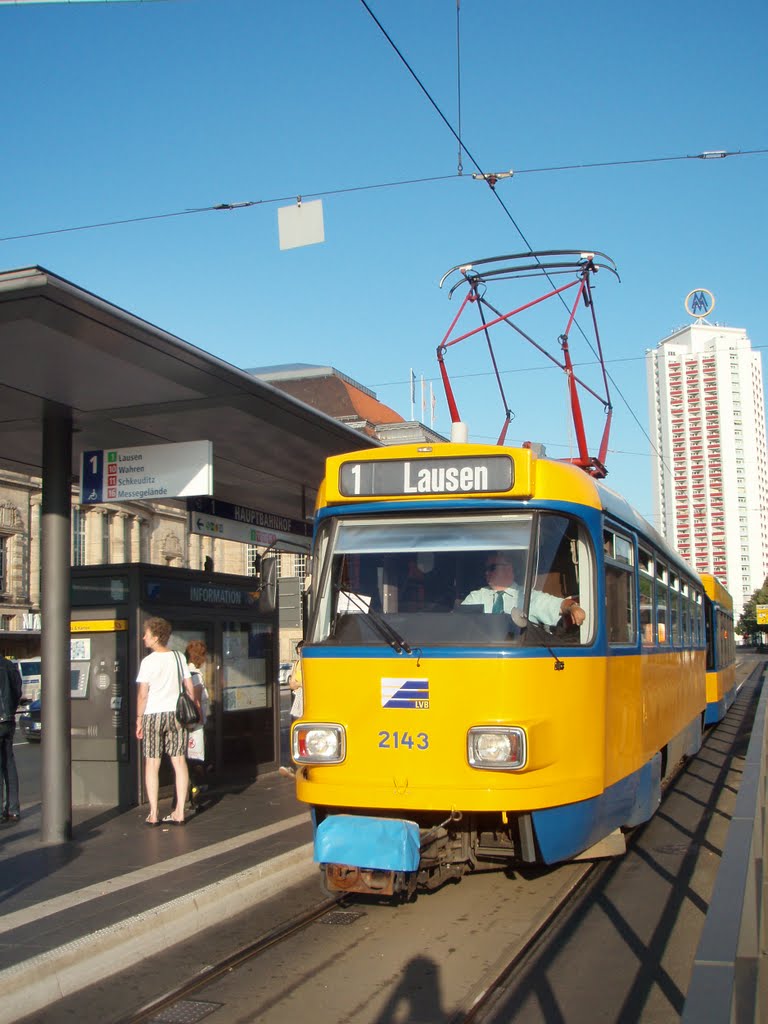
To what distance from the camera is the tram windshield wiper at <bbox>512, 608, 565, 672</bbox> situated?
6.19 metres

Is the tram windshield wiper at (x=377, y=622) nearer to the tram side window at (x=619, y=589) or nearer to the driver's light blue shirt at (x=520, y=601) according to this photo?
the driver's light blue shirt at (x=520, y=601)

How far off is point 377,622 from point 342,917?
194 centimetres

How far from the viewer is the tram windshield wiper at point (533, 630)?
6188 millimetres

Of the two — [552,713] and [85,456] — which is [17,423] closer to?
[85,456]

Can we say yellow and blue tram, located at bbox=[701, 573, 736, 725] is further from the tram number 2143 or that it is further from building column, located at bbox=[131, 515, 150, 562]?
building column, located at bbox=[131, 515, 150, 562]

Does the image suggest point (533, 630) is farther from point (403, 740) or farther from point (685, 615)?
point (685, 615)

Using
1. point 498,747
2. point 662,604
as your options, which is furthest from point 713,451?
point 498,747

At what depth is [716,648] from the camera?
2047cm

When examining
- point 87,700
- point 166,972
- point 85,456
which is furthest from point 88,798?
point 166,972

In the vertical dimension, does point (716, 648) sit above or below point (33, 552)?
below

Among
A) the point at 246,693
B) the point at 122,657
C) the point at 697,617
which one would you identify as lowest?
the point at 246,693

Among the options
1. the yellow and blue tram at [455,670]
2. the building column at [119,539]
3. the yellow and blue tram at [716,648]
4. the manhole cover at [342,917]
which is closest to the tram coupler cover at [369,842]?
the yellow and blue tram at [455,670]

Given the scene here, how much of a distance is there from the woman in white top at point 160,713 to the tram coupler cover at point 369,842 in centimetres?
385

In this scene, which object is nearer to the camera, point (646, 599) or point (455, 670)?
point (455, 670)
